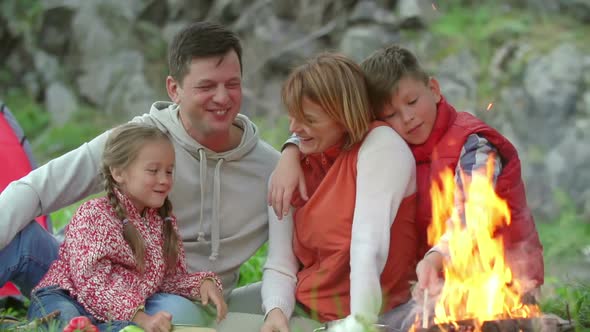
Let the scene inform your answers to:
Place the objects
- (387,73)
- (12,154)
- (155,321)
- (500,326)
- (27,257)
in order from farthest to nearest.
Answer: (12,154) < (27,257) < (387,73) < (155,321) < (500,326)

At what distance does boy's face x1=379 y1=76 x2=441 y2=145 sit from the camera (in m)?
3.38

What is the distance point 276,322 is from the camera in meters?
3.29

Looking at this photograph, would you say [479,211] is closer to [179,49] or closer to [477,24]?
[179,49]

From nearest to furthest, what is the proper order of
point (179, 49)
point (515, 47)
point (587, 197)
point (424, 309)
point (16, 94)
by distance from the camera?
point (424, 309)
point (179, 49)
point (587, 197)
point (515, 47)
point (16, 94)

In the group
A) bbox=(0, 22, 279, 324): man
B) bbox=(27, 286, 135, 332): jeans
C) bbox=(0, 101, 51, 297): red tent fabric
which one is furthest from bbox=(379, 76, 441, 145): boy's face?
bbox=(0, 101, 51, 297): red tent fabric

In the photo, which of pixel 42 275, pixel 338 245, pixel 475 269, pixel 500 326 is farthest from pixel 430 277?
pixel 42 275

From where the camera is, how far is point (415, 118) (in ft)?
11.1

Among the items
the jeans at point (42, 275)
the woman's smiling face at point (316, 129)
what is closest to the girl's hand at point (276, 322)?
the jeans at point (42, 275)

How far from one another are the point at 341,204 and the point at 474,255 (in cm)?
55

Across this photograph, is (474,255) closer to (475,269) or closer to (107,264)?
(475,269)

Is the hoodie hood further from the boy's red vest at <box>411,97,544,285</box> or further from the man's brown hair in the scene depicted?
the boy's red vest at <box>411,97,544,285</box>

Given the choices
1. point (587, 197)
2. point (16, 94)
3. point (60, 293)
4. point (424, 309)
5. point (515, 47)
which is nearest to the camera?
point (424, 309)

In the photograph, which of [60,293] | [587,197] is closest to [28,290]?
[60,293]

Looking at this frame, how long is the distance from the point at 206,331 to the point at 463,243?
909 mm
